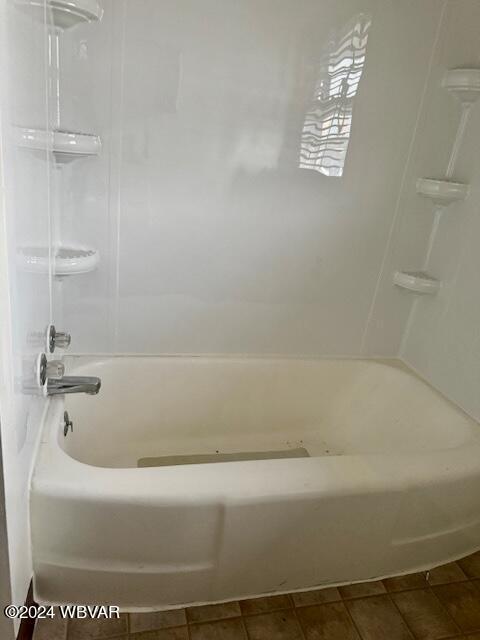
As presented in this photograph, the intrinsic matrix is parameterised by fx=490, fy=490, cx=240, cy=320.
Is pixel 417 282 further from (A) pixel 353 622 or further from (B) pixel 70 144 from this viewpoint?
(B) pixel 70 144

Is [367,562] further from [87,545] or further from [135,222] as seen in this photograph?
[135,222]

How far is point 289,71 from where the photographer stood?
1566 mm

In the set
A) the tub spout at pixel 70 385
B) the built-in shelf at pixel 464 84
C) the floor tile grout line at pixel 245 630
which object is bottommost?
the floor tile grout line at pixel 245 630

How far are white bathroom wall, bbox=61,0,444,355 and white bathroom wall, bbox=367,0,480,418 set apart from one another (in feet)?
0.20

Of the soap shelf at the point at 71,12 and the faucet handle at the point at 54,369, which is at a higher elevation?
the soap shelf at the point at 71,12

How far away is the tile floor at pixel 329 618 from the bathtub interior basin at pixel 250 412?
0.45 meters

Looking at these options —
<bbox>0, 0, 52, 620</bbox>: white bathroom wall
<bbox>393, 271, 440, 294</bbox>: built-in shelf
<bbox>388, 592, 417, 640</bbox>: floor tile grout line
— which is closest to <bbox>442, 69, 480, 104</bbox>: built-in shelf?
<bbox>393, 271, 440, 294</bbox>: built-in shelf

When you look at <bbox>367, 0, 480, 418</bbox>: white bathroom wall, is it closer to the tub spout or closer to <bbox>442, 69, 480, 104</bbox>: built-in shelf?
<bbox>442, 69, 480, 104</bbox>: built-in shelf

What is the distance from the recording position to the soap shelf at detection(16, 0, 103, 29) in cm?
119

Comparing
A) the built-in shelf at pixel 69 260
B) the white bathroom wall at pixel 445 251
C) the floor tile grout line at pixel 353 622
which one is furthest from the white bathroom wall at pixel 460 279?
the built-in shelf at pixel 69 260

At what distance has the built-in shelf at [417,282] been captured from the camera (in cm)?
184

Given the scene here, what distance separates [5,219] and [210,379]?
1178 millimetres

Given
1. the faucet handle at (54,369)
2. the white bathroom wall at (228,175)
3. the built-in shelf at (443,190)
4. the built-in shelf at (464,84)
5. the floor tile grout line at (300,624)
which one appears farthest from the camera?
the built-in shelf at (443,190)

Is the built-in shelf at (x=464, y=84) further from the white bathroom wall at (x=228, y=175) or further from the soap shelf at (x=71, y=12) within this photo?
→ the soap shelf at (x=71, y=12)
